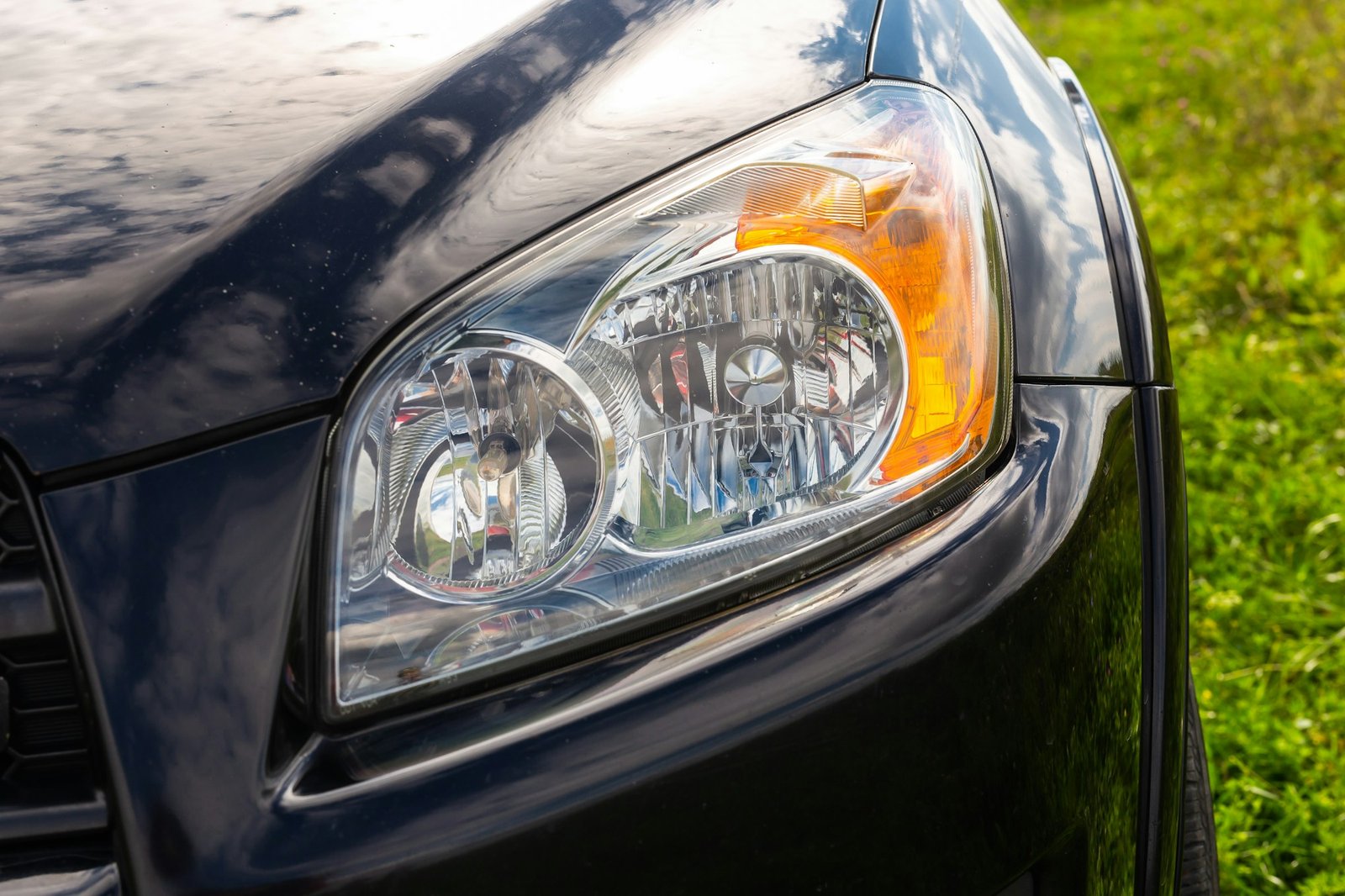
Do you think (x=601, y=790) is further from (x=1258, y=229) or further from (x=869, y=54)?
(x=1258, y=229)

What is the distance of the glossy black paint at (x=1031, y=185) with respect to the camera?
43.8 inches

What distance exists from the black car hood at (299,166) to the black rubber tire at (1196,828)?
2.85 ft

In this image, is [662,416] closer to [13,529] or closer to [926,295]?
[926,295]

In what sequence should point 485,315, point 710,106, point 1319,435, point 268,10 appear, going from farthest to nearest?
point 1319,435 < point 268,10 < point 710,106 < point 485,315

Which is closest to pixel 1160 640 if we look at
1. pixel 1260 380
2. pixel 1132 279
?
pixel 1132 279

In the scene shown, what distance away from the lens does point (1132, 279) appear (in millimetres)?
1215

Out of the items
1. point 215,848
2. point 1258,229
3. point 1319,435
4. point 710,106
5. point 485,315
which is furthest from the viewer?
point 1258,229

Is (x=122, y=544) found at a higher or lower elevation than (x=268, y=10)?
lower

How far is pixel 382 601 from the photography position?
0.96 m

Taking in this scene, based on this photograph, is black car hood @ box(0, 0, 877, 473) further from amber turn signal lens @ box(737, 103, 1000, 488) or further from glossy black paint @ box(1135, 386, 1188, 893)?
glossy black paint @ box(1135, 386, 1188, 893)

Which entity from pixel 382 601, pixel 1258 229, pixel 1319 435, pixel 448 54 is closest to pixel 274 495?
pixel 382 601

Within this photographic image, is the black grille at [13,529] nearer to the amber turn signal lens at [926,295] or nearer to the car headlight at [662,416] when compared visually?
the car headlight at [662,416]

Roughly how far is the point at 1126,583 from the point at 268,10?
1086 millimetres

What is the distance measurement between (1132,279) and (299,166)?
0.79 metres
